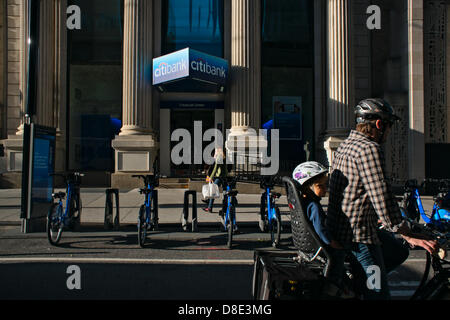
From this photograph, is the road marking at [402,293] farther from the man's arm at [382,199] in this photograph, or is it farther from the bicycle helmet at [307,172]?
the bicycle helmet at [307,172]

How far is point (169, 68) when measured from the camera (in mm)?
14195

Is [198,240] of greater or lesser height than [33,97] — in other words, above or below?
below

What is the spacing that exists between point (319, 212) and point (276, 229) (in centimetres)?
446

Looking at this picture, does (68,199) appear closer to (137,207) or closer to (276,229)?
(137,207)

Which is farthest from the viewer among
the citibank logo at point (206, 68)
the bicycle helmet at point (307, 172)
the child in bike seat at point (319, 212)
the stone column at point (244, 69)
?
the stone column at point (244, 69)

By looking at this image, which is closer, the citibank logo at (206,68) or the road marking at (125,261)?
the road marking at (125,261)

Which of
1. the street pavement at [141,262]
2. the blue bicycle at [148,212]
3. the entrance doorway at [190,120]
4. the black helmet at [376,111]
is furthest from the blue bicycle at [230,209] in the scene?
the entrance doorway at [190,120]

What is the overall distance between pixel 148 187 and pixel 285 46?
11980 millimetres

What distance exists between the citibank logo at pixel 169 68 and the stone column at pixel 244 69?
2.53 m

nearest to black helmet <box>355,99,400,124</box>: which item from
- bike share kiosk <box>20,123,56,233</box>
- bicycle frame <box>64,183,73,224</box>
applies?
bicycle frame <box>64,183,73,224</box>

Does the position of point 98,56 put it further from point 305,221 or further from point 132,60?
point 305,221

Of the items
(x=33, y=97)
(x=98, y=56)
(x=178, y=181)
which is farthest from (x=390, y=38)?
(x=33, y=97)

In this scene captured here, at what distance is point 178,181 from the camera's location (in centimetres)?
1532

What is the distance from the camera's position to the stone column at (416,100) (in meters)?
14.6
